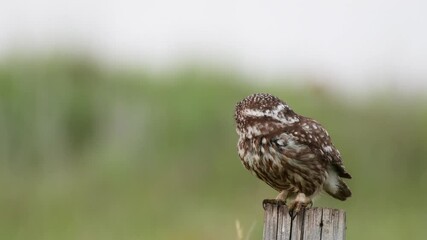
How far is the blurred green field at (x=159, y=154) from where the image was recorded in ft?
41.2

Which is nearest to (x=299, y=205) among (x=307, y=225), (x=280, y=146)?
(x=307, y=225)

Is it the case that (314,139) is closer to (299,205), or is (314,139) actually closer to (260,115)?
(260,115)

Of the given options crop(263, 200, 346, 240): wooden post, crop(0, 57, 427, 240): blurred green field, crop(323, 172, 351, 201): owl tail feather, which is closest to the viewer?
crop(263, 200, 346, 240): wooden post

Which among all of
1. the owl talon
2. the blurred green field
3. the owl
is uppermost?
the owl

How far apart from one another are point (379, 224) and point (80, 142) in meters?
2.71

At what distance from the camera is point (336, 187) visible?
857 centimetres

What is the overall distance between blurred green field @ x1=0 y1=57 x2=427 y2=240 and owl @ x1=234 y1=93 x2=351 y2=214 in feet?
11.7

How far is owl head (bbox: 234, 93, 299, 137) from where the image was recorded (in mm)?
8203

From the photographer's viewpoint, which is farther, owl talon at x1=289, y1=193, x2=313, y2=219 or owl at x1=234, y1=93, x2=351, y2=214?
owl at x1=234, y1=93, x2=351, y2=214

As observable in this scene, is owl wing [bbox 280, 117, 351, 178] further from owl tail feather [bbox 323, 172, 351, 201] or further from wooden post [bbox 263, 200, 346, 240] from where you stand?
wooden post [bbox 263, 200, 346, 240]

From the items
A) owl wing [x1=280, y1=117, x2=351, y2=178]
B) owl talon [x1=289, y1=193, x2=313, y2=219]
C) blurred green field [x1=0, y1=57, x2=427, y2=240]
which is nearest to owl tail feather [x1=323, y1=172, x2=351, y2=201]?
owl wing [x1=280, y1=117, x2=351, y2=178]

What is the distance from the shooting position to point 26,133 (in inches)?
529

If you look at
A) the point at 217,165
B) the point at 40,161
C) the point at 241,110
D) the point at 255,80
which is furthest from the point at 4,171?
the point at 241,110

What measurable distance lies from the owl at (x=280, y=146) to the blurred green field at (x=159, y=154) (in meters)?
3.57
